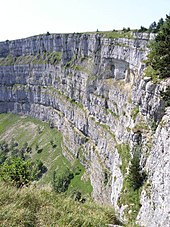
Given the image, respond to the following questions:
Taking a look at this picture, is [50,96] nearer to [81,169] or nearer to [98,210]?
[81,169]

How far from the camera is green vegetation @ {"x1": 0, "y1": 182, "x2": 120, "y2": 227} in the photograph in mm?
13625

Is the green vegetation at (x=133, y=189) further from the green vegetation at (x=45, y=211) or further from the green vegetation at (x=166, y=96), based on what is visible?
the green vegetation at (x=45, y=211)

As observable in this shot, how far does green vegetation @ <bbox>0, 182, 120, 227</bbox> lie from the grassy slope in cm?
6381

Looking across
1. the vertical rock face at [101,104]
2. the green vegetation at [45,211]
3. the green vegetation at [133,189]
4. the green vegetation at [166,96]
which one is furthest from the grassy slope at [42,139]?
the green vegetation at [45,211]

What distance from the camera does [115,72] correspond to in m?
84.9

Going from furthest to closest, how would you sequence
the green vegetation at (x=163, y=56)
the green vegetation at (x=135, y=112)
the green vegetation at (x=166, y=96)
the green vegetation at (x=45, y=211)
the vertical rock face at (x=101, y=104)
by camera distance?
the green vegetation at (x=135, y=112) → the green vegetation at (x=163, y=56) → the green vegetation at (x=166, y=96) → the vertical rock face at (x=101, y=104) → the green vegetation at (x=45, y=211)

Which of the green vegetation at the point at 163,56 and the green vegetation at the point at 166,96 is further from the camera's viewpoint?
the green vegetation at the point at 163,56

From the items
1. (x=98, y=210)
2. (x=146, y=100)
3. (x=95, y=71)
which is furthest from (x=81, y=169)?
(x=98, y=210)

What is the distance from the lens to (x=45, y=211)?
1478cm

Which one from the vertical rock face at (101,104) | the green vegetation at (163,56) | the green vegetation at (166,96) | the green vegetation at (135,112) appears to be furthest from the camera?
the green vegetation at (135,112)

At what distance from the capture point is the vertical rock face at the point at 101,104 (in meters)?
30.9

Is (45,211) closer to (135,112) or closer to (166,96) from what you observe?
(166,96)

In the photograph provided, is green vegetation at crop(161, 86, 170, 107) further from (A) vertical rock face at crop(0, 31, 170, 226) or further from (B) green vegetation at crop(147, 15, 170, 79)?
(B) green vegetation at crop(147, 15, 170, 79)

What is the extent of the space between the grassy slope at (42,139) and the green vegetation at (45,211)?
6381 centimetres
